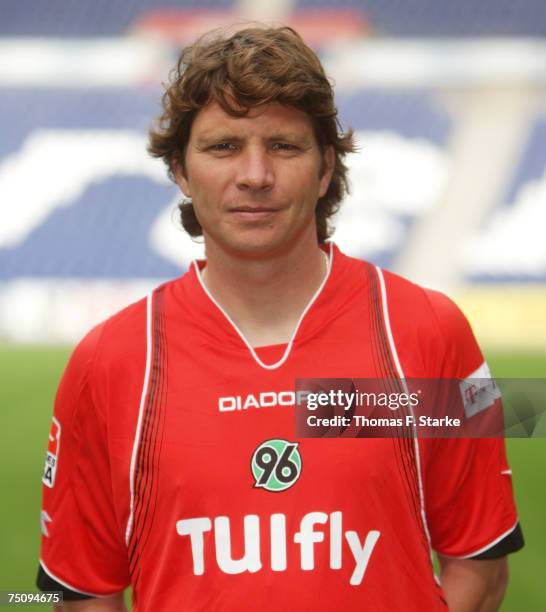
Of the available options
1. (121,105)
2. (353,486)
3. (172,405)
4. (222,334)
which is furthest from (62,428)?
(121,105)

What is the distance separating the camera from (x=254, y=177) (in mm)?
1743

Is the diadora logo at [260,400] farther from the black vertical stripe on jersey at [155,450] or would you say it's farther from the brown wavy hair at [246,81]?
the brown wavy hair at [246,81]

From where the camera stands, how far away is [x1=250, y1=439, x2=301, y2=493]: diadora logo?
5.62ft

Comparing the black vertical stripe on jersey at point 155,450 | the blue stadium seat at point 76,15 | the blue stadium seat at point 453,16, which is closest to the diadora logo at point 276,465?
the black vertical stripe on jersey at point 155,450

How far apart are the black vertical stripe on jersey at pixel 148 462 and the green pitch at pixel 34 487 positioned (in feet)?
2.81

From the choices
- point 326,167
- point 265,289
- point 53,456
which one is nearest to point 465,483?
point 265,289

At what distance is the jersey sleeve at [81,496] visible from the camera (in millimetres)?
1832

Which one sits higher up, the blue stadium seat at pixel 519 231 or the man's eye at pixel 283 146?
the blue stadium seat at pixel 519 231

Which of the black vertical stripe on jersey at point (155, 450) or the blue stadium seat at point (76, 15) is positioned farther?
the blue stadium seat at point (76, 15)

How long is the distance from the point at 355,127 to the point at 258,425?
15.8 m

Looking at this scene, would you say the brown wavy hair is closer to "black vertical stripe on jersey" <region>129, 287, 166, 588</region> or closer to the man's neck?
the man's neck

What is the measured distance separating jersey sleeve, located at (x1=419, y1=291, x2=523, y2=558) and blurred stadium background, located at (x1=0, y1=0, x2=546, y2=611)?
13.8 metres

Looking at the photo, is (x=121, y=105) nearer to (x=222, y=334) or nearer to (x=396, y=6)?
(x=396, y=6)

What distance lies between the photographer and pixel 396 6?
17.3 m
